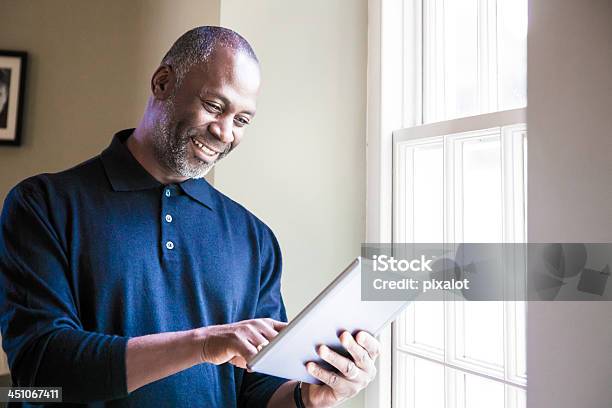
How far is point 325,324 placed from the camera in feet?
3.01

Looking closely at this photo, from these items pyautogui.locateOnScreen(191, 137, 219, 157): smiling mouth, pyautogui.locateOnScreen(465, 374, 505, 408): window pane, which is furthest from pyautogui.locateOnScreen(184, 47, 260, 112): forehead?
pyautogui.locateOnScreen(465, 374, 505, 408): window pane

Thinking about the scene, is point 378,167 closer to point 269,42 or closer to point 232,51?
point 269,42

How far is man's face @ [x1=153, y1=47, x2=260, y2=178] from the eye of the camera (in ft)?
3.97

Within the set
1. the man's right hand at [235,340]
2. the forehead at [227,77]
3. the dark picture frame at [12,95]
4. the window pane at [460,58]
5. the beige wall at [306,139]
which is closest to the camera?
the man's right hand at [235,340]

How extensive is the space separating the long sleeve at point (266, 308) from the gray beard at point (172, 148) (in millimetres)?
291

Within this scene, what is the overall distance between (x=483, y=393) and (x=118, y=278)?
0.88 meters

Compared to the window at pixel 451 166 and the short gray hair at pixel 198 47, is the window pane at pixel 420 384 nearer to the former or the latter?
the window at pixel 451 166

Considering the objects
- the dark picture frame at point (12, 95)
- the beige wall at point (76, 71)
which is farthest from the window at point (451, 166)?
the dark picture frame at point (12, 95)

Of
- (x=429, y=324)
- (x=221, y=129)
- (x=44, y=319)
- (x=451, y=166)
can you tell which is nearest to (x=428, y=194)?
(x=451, y=166)

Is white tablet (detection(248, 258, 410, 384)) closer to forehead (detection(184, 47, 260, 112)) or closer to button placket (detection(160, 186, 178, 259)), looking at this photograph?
button placket (detection(160, 186, 178, 259))

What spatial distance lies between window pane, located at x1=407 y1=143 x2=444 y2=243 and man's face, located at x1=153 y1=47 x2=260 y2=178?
0.58 metres

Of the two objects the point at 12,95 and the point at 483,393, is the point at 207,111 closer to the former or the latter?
the point at 483,393

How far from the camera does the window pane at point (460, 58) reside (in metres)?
1.49

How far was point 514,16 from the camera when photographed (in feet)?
4.45
